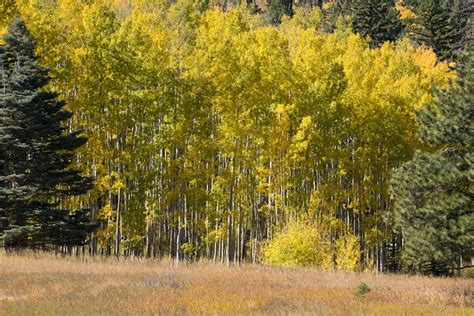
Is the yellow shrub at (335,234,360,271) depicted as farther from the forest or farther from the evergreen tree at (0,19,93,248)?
the evergreen tree at (0,19,93,248)

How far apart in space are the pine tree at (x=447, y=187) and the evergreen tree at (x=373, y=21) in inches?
A: 2546

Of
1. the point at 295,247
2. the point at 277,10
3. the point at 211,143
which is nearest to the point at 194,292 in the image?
the point at 295,247

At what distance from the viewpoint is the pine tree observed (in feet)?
70.1

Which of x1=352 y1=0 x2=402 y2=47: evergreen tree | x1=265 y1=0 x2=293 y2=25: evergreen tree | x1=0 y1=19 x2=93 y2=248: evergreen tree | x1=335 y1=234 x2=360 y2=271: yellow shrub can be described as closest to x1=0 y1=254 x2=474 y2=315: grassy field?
x1=0 y1=19 x2=93 y2=248: evergreen tree

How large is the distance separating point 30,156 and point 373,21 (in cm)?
7047

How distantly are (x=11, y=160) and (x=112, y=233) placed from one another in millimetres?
6792

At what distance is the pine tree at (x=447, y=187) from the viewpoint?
842 inches

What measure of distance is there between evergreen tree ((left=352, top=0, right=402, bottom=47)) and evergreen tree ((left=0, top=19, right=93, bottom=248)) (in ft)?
217

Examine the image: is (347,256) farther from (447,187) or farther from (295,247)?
(447,187)

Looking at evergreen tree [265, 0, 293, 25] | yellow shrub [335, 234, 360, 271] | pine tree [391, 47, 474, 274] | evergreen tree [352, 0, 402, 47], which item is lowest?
yellow shrub [335, 234, 360, 271]

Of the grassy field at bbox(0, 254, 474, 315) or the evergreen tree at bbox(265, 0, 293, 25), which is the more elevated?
the evergreen tree at bbox(265, 0, 293, 25)

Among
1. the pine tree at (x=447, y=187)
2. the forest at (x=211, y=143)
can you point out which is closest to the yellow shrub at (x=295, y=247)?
the forest at (x=211, y=143)

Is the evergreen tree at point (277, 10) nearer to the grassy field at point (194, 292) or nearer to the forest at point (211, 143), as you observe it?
the forest at point (211, 143)

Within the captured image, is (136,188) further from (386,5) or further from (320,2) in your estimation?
(320,2)
